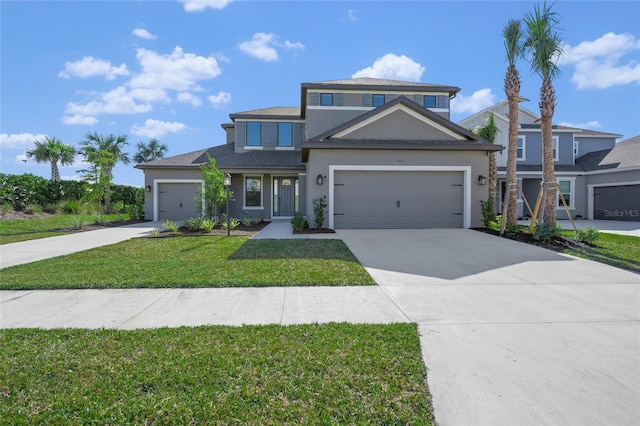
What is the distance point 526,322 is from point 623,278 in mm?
3456

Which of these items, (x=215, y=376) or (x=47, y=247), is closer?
(x=215, y=376)

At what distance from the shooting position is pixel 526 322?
354 centimetres

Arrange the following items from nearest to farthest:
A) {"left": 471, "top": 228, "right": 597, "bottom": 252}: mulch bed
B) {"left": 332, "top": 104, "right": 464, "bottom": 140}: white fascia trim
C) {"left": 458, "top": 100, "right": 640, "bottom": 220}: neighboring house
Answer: {"left": 471, "top": 228, "right": 597, "bottom": 252}: mulch bed
{"left": 332, "top": 104, "right": 464, "bottom": 140}: white fascia trim
{"left": 458, "top": 100, "right": 640, "bottom": 220}: neighboring house

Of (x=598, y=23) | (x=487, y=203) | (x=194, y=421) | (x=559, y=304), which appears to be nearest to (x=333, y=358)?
(x=194, y=421)

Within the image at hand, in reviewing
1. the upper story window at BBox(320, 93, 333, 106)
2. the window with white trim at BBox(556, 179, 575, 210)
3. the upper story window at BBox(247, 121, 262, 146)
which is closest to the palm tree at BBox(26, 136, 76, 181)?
the upper story window at BBox(247, 121, 262, 146)

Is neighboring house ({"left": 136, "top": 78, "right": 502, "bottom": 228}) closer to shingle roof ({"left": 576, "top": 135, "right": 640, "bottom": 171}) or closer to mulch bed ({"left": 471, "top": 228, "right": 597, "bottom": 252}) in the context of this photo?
mulch bed ({"left": 471, "top": 228, "right": 597, "bottom": 252})

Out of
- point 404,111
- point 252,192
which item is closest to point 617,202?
point 404,111

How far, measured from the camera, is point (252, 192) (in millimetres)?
16266

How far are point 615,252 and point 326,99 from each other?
12.7 meters

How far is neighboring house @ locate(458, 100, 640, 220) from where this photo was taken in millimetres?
16859

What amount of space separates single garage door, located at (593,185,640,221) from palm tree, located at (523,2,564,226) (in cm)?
1058

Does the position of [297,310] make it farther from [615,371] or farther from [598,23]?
[598,23]

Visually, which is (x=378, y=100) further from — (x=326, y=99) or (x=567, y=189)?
(x=567, y=189)

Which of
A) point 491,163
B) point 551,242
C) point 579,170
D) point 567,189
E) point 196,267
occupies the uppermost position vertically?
point 579,170
